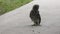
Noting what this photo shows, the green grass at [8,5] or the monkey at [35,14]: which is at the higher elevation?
the green grass at [8,5]

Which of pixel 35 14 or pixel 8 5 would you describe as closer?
pixel 35 14

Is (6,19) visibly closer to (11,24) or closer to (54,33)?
(11,24)

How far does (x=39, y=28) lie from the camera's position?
337 inches

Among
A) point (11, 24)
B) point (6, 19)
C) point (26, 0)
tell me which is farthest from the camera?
point (26, 0)

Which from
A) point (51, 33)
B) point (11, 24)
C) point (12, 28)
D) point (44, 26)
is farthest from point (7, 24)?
point (51, 33)

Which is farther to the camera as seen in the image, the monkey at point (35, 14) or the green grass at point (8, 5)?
the green grass at point (8, 5)

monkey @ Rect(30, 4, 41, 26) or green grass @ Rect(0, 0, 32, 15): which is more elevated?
green grass @ Rect(0, 0, 32, 15)

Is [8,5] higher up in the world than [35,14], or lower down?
higher up

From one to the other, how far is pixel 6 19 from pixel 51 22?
212 centimetres

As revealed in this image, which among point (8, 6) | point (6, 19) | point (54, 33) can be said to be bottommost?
point (54, 33)

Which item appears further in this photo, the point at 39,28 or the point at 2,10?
the point at 2,10

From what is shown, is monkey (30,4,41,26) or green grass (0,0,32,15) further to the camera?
green grass (0,0,32,15)

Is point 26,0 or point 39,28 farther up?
point 26,0

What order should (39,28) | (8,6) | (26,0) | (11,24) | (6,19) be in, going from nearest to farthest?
(39,28)
(11,24)
(6,19)
(8,6)
(26,0)
